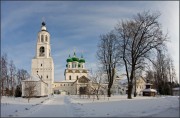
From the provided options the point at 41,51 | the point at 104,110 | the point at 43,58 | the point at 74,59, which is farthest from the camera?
the point at 74,59

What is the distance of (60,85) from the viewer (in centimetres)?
13400

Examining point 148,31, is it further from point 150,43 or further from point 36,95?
point 36,95

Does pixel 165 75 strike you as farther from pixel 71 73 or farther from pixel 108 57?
pixel 71 73

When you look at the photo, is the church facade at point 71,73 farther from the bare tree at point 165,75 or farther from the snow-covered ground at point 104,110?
the snow-covered ground at point 104,110

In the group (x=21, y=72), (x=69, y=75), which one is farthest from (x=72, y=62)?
(x=21, y=72)

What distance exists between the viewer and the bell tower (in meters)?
103

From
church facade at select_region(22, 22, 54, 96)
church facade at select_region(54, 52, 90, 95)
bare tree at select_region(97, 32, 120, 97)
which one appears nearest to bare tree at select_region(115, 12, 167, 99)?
bare tree at select_region(97, 32, 120, 97)

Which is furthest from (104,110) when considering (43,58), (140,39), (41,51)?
(41,51)

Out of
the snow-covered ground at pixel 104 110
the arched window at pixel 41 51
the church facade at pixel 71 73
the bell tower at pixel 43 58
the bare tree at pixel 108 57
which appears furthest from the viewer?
the church facade at pixel 71 73

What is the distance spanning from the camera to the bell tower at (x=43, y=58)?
103188 millimetres

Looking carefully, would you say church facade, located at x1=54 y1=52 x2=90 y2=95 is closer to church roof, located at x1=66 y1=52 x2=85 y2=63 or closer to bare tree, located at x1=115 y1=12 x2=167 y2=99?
church roof, located at x1=66 y1=52 x2=85 y2=63

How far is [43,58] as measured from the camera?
342 feet

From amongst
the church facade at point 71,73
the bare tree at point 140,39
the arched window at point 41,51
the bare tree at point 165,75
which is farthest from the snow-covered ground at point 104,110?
the church facade at point 71,73

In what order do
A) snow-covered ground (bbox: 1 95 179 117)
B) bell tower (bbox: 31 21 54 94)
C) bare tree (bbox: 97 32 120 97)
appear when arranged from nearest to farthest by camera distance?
snow-covered ground (bbox: 1 95 179 117), bare tree (bbox: 97 32 120 97), bell tower (bbox: 31 21 54 94)
